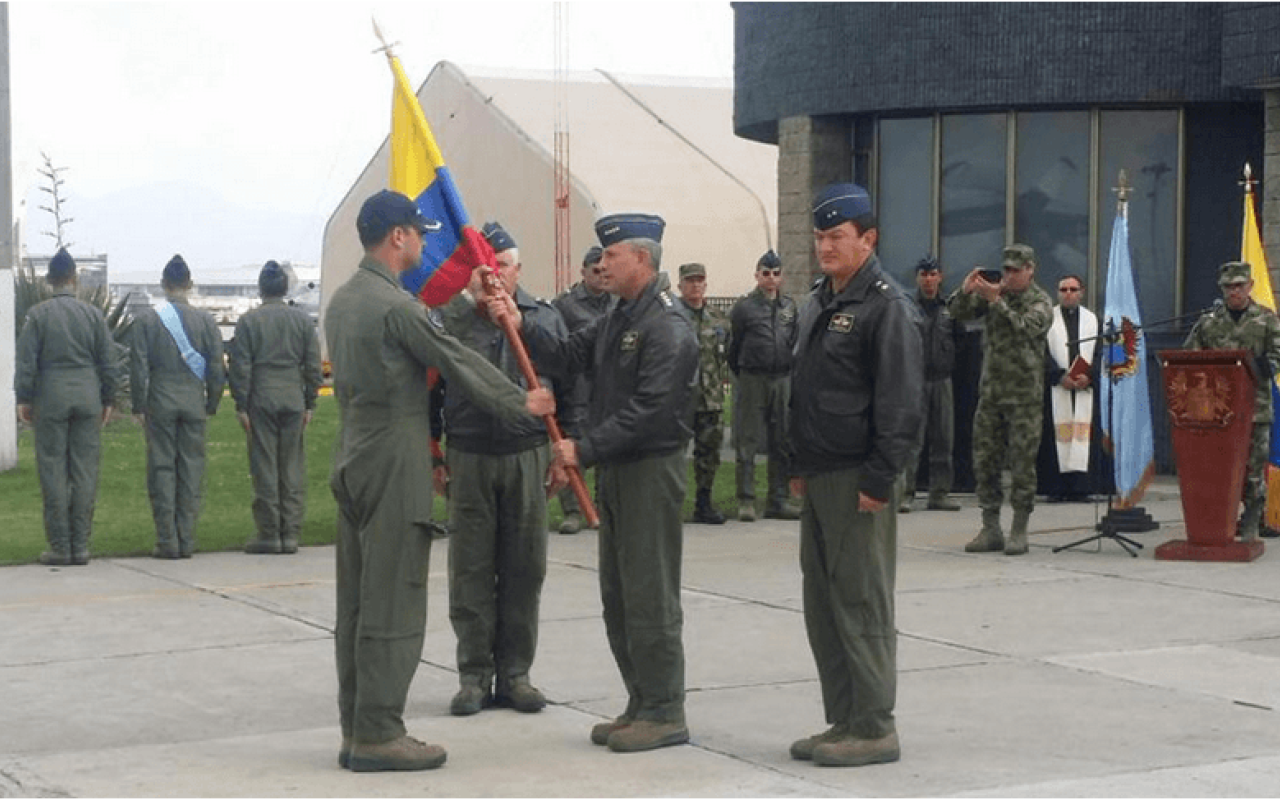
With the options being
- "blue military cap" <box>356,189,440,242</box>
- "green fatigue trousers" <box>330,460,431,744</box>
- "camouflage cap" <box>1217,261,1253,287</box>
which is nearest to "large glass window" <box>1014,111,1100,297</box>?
"camouflage cap" <box>1217,261,1253,287</box>

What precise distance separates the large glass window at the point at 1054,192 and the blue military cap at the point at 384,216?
13.0 metres

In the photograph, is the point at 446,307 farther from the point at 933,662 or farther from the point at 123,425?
the point at 123,425

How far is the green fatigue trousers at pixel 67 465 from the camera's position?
14508mm

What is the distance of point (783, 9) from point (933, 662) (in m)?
12.2

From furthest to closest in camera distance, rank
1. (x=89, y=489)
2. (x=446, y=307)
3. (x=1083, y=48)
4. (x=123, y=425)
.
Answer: (x=123, y=425) < (x=1083, y=48) < (x=89, y=489) < (x=446, y=307)

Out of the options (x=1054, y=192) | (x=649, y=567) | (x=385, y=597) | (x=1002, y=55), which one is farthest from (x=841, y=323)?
(x=1054, y=192)

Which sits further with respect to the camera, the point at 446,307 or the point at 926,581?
the point at 926,581

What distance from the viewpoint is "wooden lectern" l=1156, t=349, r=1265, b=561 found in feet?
47.8

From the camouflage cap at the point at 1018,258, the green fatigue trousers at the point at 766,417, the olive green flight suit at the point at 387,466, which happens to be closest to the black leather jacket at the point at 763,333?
the green fatigue trousers at the point at 766,417

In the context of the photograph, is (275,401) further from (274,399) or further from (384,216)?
(384,216)

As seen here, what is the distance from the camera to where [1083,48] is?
65.4 feet

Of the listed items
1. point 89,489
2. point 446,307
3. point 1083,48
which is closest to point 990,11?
point 1083,48

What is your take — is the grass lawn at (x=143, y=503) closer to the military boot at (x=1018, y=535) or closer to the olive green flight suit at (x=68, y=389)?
the olive green flight suit at (x=68, y=389)

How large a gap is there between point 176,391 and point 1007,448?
568cm
